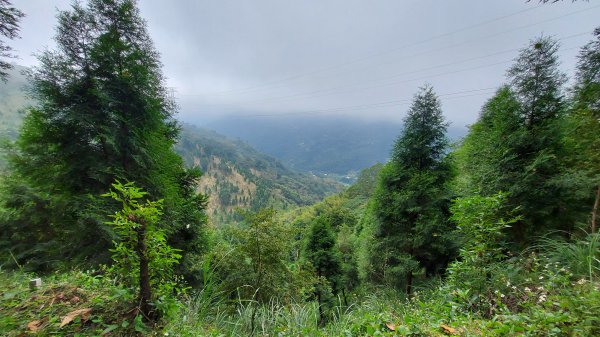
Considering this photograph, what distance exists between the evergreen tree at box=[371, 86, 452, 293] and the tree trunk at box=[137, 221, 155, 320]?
851 cm

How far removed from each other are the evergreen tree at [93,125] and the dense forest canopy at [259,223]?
4 cm

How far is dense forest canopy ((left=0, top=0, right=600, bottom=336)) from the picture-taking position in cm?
219

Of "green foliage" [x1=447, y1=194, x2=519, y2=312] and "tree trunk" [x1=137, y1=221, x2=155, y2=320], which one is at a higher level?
"tree trunk" [x1=137, y1=221, x2=155, y2=320]

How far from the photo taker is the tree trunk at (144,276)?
207cm

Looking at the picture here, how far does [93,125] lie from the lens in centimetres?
679

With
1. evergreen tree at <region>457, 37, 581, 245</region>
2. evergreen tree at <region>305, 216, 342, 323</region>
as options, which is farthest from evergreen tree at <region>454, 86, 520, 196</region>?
evergreen tree at <region>305, 216, 342, 323</region>

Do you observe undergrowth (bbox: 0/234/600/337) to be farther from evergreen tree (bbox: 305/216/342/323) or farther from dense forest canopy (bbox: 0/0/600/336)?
evergreen tree (bbox: 305/216/342/323)

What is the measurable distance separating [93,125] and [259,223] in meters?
5.47

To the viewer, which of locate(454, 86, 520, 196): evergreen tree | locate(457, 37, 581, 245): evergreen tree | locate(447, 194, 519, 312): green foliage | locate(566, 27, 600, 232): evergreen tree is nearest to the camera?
locate(447, 194, 519, 312): green foliage

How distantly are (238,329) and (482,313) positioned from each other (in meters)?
2.96

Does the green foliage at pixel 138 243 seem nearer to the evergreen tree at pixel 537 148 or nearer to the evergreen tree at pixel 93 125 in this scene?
the evergreen tree at pixel 93 125

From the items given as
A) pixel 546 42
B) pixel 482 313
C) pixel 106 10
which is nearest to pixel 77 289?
pixel 482 313

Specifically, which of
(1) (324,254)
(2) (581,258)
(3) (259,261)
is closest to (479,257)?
(2) (581,258)

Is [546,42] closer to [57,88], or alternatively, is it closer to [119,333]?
[119,333]
